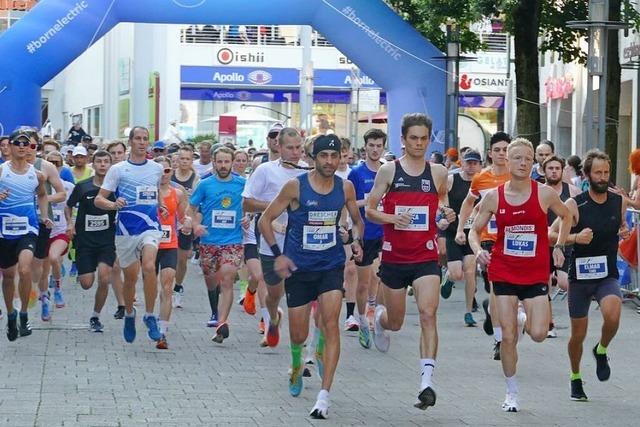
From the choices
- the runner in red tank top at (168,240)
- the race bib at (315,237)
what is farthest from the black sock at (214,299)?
the race bib at (315,237)

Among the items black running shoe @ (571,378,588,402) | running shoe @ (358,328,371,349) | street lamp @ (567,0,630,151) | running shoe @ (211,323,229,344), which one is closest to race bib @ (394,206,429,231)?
black running shoe @ (571,378,588,402)

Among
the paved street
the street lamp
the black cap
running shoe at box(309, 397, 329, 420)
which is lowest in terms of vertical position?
the paved street

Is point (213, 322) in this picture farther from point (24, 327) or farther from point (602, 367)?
point (602, 367)

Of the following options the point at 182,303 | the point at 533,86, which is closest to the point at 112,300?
the point at 182,303

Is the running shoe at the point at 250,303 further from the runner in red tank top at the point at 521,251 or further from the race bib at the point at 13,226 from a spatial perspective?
the runner in red tank top at the point at 521,251

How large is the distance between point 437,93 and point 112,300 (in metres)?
8.14

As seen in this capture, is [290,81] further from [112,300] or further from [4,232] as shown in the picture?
[4,232]

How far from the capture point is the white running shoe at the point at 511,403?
365 inches

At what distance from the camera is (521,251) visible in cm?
954

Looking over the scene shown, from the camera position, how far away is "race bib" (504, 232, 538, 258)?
31.2 ft

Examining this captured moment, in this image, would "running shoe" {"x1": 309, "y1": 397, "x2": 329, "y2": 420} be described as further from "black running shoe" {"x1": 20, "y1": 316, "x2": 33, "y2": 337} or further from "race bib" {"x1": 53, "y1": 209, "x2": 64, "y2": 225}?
"race bib" {"x1": 53, "y1": 209, "x2": 64, "y2": 225}

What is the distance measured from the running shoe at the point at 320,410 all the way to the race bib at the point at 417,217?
148cm

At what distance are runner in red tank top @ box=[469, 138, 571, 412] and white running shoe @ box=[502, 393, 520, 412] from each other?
156mm

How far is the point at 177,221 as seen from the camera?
14.3m
